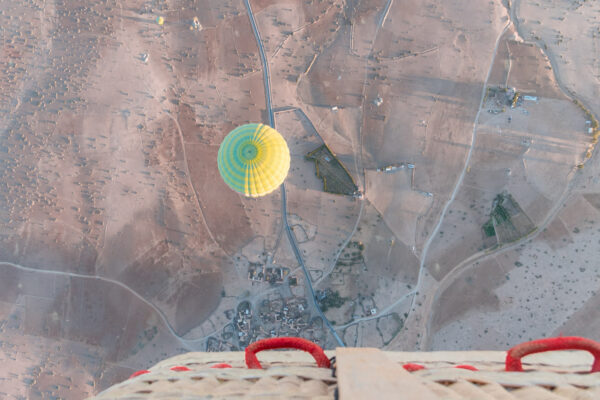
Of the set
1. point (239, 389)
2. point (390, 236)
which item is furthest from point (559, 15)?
point (239, 389)

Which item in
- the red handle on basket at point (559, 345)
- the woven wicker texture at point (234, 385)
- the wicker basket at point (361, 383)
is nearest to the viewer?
the wicker basket at point (361, 383)

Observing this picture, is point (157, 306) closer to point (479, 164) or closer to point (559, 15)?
point (479, 164)

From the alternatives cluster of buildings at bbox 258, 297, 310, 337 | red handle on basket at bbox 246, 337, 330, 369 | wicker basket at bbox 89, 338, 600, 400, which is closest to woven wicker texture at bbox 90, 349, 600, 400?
wicker basket at bbox 89, 338, 600, 400

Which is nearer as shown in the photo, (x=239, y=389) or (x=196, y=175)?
(x=239, y=389)

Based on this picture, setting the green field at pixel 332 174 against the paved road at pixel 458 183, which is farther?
the green field at pixel 332 174

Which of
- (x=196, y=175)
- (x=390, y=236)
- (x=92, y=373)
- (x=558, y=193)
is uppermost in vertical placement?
(x=196, y=175)

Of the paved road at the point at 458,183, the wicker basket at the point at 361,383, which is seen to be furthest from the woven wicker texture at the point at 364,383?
the paved road at the point at 458,183

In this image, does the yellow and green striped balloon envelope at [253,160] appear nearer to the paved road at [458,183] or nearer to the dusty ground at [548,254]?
the paved road at [458,183]
